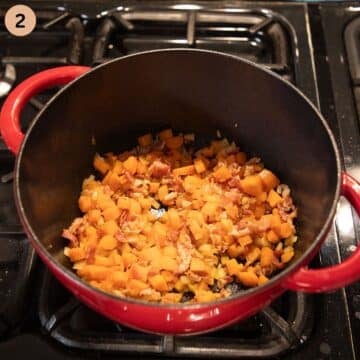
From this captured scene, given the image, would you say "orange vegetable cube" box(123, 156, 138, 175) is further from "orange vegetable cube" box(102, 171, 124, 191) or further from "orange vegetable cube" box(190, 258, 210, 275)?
"orange vegetable cube" box(190, 258, 210, 275)

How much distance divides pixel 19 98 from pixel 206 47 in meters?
0.35

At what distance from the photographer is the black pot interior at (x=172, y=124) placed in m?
0.64

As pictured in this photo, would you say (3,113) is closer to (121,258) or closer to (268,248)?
(121,258)

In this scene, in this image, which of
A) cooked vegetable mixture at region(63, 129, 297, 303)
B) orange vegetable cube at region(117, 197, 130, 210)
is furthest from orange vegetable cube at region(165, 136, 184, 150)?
orange vegetable cube at region(117, 197, 130, 210)

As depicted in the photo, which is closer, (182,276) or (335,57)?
(182,276)

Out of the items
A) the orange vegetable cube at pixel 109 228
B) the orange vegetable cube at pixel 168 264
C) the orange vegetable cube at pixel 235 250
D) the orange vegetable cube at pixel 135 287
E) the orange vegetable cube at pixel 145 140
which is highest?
the orange vegetable cube at pixel 145 140

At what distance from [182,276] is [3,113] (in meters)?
0.29

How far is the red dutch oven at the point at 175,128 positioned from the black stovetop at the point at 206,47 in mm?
54

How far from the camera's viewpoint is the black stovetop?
0.60 meters

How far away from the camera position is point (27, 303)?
63cm

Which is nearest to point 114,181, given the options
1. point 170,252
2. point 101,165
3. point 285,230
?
point 101,165

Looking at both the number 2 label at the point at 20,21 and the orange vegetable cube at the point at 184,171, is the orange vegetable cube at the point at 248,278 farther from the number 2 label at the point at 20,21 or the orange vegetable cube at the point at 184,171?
the number 2 label at the point at 20,21

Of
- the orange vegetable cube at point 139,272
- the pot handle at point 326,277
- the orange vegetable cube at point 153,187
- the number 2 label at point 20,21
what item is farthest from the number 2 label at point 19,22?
the pot handle at point 326,277

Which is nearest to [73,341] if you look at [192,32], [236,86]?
[236,86]
